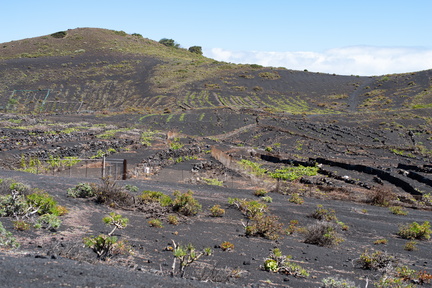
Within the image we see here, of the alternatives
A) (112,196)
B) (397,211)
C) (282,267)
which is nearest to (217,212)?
(112,196)

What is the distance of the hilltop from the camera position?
10.8 m

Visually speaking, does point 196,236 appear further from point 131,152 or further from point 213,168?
point 131,152

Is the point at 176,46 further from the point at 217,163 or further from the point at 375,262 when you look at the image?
the point at 375,262

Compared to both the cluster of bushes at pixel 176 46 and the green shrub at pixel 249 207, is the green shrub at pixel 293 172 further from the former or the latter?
the cluster of bushes at pixel 176 46

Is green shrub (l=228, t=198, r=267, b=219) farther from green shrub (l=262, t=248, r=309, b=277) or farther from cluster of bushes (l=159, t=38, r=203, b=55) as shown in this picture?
cluster of bushes (l=159, t=38, r=203, b=55)

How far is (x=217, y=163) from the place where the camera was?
1302 inches

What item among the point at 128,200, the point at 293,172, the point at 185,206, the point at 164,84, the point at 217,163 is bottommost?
the point at 293,172

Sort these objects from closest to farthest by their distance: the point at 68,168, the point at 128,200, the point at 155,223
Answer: the point at 155,223 → the point at 128,200 → the point at 68,168

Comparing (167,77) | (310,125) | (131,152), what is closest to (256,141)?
(310,125)

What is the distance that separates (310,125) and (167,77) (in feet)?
135

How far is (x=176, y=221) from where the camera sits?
14477mm

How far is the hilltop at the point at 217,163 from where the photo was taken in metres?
10.8

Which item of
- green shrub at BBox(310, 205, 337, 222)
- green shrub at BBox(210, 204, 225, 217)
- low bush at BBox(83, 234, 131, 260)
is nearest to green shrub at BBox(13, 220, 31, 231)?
low bush at BBox(83, 234, 131, 260)

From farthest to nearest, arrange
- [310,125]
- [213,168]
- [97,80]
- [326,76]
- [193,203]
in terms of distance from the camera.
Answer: [326,76], [97,80], [310,125], [213,168], [193,203]
